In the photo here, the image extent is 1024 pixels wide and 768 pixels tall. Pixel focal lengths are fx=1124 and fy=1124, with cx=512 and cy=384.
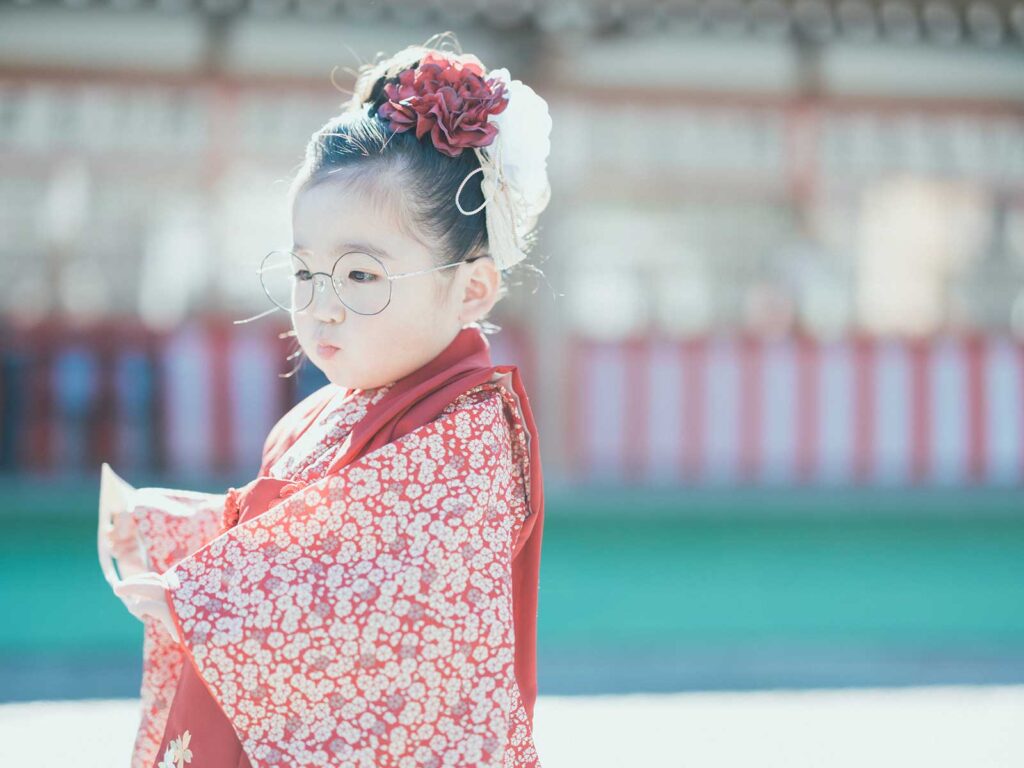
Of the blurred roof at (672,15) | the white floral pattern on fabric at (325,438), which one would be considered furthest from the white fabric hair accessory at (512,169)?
the blurred roof at (672,15)

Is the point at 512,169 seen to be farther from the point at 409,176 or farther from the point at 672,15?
the point at 672,15

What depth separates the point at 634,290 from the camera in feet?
22.8

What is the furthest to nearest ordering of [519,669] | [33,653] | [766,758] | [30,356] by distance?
1. [30,356]
2. [33,653]
3. [766,758]
4. [519,669]

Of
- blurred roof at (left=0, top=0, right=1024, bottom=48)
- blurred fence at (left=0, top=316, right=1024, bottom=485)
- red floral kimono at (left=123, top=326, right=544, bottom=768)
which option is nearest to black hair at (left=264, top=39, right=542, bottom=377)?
red floral kimono at (left=123, top=326, right=544, bottom=768)

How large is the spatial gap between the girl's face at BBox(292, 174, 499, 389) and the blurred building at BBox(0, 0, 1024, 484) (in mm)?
3957

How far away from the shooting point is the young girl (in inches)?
53.0

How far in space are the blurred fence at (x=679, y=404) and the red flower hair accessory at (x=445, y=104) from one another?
13.7 feet

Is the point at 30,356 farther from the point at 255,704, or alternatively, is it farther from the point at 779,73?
the point at 255,704

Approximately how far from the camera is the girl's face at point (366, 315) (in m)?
1.45

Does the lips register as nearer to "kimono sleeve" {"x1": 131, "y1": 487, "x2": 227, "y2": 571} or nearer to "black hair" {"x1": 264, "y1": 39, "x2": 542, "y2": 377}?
"black hair" {"x1": 264, "y1": 39, "x2": 542, "y2": 377}

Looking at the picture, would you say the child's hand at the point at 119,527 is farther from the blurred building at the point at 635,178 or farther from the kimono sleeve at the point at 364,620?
the blurred building at the point at 635,178

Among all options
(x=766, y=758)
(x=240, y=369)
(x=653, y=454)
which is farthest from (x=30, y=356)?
(x=766, y=758)

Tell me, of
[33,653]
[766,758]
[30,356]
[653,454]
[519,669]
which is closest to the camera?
[519,669]

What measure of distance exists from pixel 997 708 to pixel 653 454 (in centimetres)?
278
